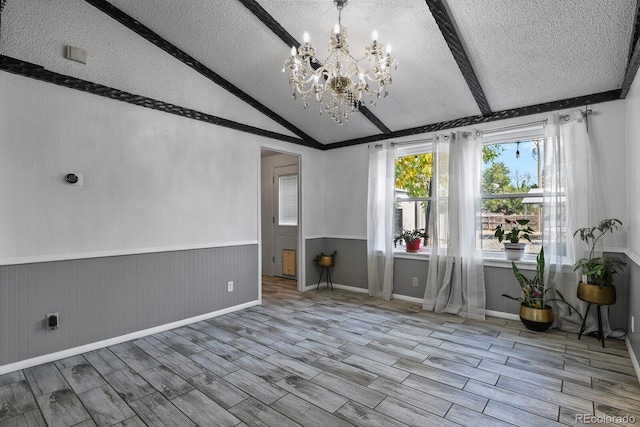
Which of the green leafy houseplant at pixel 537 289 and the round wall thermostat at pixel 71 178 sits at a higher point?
the round wall thermostat at pixel 71 178

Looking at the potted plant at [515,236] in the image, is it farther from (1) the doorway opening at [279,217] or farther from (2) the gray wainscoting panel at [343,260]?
(1) the doorway opening at [279,217]

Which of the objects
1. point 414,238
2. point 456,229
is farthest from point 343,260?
point 456,229

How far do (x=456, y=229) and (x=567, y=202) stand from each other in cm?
114

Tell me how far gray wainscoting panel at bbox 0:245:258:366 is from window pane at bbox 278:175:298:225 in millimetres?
2166

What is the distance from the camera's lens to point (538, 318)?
3385 mm

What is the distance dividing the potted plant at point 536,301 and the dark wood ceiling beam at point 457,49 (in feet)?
5.88

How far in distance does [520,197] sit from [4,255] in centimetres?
507

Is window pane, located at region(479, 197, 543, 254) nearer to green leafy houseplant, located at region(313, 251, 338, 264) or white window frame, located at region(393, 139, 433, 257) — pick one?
white window frame, located at region(393, 139, 433, 257)

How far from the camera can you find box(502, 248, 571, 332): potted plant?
339 centimetres

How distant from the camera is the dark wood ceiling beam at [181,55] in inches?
119

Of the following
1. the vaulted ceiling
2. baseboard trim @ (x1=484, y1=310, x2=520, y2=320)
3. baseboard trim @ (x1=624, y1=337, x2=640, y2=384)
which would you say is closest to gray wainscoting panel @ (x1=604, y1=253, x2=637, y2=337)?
baseboard trim @ (x1=624, y1=337, x2=640, y2=384)

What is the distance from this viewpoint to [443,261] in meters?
4.20

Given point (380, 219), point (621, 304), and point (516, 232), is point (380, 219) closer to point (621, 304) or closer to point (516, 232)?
point (516, 232)

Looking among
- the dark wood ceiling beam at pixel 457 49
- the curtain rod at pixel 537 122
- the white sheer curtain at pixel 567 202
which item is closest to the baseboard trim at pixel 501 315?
the white sheer curtain at pixel 567 202
